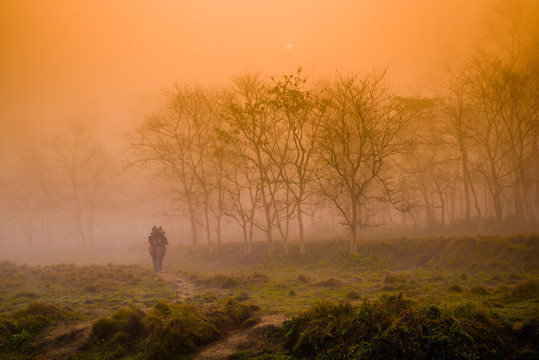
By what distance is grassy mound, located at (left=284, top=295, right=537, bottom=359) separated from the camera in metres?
5.43

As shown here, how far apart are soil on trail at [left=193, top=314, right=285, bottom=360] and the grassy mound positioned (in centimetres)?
64

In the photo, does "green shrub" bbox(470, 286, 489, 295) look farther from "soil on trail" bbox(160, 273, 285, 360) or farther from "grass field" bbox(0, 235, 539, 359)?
"soil on trail" bbox(160, 273, 285, 360)

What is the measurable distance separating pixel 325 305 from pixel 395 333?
2.30 meters

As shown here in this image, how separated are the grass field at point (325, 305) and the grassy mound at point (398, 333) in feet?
0.08

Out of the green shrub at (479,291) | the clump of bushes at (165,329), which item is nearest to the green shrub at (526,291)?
the green shrub at (479,291)

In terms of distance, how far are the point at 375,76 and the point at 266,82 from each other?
351 inches

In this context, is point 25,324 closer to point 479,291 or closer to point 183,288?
point 183,288

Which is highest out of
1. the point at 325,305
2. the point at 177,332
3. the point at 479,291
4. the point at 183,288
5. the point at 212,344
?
the point at 325,305

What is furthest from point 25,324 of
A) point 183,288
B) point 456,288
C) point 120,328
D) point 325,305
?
point 456,288

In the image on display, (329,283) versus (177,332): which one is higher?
(177,332)

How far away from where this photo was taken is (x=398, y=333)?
5.80m

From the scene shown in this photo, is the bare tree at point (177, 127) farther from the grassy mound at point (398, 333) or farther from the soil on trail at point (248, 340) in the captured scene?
the grassy mound at point (398, 333)

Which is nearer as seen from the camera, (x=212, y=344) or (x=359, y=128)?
(x=212, y=344)

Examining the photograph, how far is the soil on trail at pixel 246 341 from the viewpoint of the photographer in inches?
288
